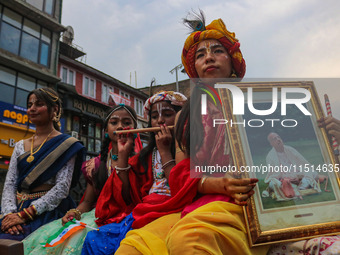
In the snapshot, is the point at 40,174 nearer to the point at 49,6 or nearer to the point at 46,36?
the point at 46,36

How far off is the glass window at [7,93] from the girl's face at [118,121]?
466 inches

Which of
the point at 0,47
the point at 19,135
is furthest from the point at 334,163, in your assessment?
the point at 0,47

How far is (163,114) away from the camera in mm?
2504

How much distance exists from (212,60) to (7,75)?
539 inches

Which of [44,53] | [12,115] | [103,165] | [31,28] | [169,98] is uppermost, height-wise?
[31,28]

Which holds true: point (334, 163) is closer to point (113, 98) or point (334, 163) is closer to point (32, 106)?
point (32, 106)

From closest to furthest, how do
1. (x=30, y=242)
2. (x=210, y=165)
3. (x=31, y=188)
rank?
(x=210, y=165) < (x=30, y=242) < (x=31, y=188)

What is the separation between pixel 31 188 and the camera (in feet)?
9.30

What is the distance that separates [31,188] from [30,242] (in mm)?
661

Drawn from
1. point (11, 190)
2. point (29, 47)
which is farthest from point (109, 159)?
point (29, 47)

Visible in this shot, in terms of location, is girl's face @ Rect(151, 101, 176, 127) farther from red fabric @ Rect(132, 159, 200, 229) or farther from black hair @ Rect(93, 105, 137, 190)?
red fabric @ Rect(132, 159, 200, 229)

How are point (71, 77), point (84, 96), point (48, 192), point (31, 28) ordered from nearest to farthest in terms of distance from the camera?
1. point (48, 192)
2. point (31, 28)
3. point (84, 96)
4. point (71, 77)

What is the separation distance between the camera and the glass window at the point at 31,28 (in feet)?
46.7

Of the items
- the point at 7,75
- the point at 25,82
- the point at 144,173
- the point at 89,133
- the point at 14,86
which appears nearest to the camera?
the point at 144,173
